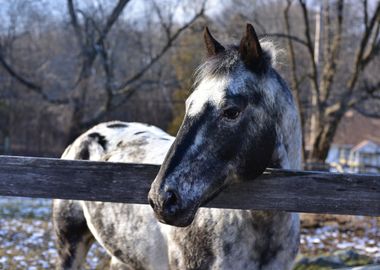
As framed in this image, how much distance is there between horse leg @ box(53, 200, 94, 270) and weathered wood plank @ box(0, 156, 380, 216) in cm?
180

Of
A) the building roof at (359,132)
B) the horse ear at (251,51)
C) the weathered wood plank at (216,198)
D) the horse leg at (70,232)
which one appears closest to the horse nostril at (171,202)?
the weathered wood plank at (216,198)

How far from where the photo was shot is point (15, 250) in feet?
24.5

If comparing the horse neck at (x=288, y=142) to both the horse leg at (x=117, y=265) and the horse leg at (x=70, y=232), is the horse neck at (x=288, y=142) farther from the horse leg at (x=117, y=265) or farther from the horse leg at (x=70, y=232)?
the horse leg at (x=70, y=232)

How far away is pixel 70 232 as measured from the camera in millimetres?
4547

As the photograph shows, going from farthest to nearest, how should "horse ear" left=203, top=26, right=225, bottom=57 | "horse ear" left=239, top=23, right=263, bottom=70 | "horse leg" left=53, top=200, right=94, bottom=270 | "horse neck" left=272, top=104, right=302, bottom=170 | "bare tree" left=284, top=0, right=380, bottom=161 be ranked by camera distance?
"bare tree" left=284, top=0, right=380, bottom=161 < "horse leg" left=53, top=200, right=94, bottom=270 < "horse ear" left=203, top=26, right=225, bottom=57 < "horse neck" left=272, top=104, right=302, bottom=170 < "horse ear" left=239, top=23, right=263, bottom=70

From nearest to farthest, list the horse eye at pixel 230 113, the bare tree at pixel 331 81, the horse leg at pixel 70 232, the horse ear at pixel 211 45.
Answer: the horse eye at pixel 230 113 < the horse ear at pixel 211 45 < the horse leg at pixel 70 232 < the bare tree at pixel 331 81

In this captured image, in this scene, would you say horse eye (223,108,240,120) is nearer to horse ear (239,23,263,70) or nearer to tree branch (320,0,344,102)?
horse ear (239,23,263,70)

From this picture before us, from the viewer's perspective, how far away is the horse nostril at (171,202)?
7.47 ft

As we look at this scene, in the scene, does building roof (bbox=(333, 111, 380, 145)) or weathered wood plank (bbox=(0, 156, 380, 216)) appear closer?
weathered wood plank (bbox=(0, 156, 380, 216))

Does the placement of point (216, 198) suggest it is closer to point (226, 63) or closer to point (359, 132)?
point (226, 63)

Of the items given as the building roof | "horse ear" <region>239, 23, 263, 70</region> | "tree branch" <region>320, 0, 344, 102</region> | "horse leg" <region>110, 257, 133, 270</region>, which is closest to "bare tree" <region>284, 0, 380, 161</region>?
"tree branch" <region>320, 0, 344, 102</region>

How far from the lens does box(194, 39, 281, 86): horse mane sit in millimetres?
2689

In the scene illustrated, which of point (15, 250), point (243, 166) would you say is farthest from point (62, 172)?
point (15, 250)

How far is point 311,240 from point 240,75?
21.8 feet
